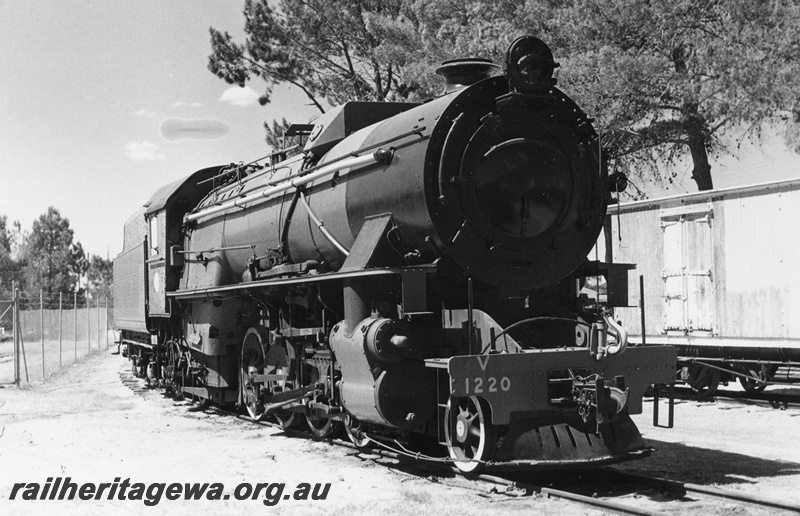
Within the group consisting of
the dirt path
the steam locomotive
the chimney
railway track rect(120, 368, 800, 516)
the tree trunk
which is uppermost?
the tree trunk


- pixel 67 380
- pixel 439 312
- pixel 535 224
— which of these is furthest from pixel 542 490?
pixel 67 380

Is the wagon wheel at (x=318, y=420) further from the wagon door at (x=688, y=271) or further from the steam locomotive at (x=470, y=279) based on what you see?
the wagon door at (x=688, y=271)

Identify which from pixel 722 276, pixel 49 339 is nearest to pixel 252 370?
pixel 722 276

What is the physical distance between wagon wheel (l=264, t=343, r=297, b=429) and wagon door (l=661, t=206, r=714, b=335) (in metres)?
7.02

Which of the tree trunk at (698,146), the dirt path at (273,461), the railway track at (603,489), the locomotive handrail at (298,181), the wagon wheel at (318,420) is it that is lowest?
the dirt path at (273,461)

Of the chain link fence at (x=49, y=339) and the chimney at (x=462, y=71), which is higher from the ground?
the chimney at (x=462, y=71)

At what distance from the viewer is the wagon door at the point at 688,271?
1330 centimetres

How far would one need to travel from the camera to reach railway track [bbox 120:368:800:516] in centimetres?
597

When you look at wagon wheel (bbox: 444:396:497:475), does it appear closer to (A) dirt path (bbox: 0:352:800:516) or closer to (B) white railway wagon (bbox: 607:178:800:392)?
(A) dirt path (bbox: 0:352:800:516)

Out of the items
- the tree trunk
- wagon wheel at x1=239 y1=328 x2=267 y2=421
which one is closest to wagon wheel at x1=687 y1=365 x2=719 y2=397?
the tree trunk

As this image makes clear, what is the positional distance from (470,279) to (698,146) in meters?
12.6

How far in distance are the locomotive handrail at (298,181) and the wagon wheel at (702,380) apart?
794 cm

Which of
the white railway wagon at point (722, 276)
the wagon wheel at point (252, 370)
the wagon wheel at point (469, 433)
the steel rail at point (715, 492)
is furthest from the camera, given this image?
the white railway wagon at point (722, 276)

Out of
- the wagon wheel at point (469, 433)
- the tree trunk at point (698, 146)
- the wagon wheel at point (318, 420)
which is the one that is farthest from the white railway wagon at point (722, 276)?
the wagon wheel at point (469, 433)
